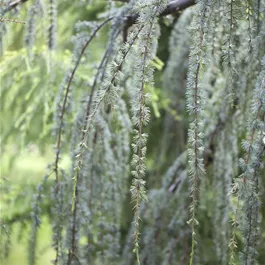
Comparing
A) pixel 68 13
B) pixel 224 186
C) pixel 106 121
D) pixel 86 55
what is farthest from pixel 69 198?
pixel 68 13

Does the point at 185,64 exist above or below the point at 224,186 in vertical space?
above

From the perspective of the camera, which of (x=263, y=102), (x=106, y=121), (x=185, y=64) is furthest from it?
(x=185, y=64)

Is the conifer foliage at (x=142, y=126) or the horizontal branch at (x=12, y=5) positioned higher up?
the horizontal branch at (x=12, y=5)

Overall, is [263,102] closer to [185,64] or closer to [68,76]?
[68,76]

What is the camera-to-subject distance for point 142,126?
1.14m

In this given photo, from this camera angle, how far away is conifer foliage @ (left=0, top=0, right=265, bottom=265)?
0.84 meters

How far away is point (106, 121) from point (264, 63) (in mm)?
673

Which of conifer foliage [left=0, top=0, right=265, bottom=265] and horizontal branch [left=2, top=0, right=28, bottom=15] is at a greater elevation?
horizontal branch [left=2, top=0, right=28, bottom=15]

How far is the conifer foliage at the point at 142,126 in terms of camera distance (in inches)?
33.2

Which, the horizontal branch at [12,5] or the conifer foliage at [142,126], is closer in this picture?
the conifer foliage at [142,126]

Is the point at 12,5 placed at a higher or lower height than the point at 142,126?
higher

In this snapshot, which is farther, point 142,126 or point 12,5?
point 12,5

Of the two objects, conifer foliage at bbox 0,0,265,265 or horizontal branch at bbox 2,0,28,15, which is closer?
conifer foliage at bbox 0,0,265,265

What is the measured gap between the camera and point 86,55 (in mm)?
1398
